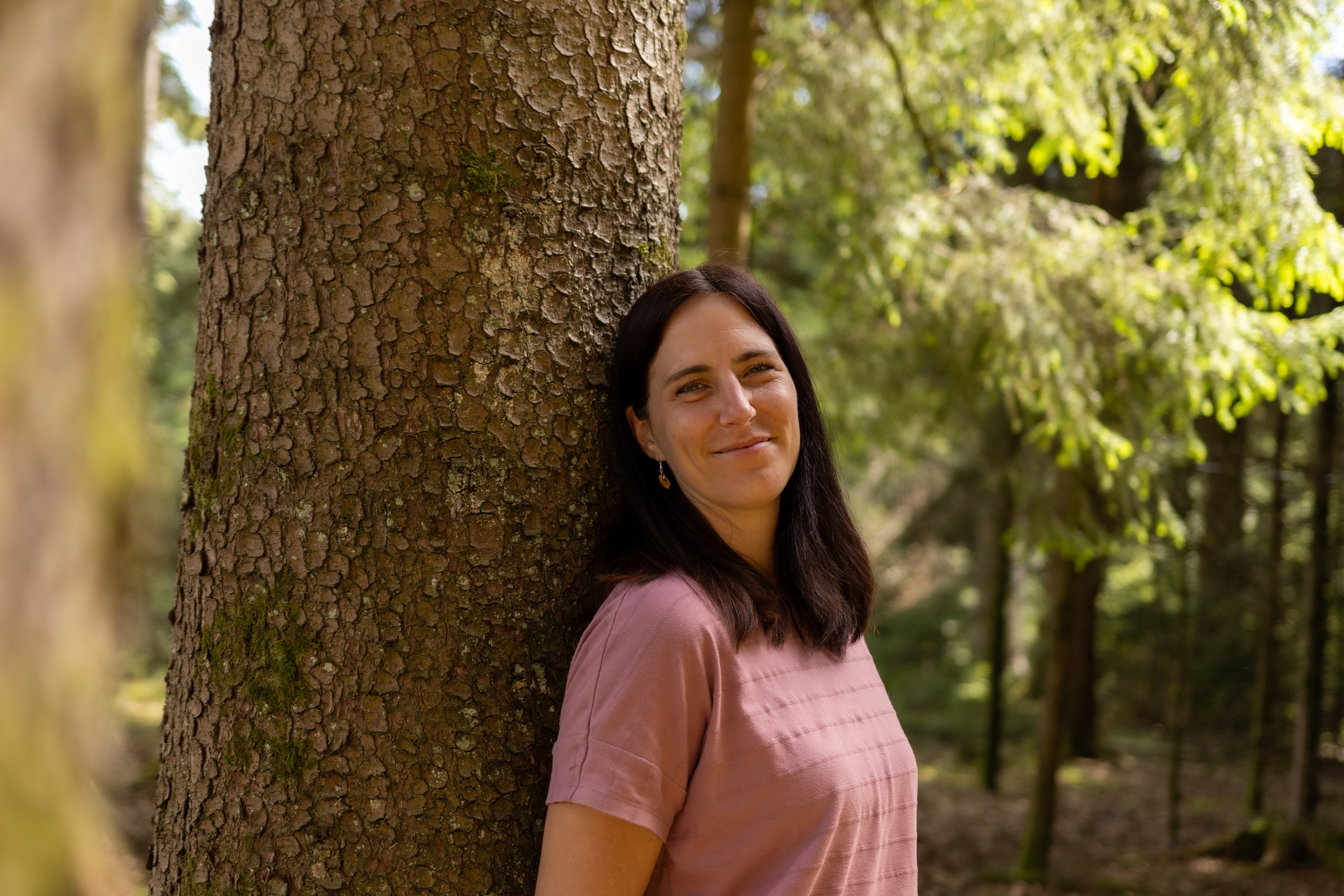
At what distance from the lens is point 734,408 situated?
1924 millimetres

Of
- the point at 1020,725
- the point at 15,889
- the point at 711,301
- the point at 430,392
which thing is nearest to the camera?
the point at 15,889

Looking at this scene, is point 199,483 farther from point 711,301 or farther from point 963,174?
point 963,174

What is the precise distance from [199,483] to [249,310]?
33 centimetres

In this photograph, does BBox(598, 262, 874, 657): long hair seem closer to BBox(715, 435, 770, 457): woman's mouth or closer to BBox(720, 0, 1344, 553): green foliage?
BBox(715, 435, 770, 457): woman's mouth

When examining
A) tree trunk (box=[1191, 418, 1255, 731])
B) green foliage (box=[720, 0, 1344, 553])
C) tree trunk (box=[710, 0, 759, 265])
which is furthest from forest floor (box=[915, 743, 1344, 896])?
tree trunk (box=[710, 0, 759, 265])

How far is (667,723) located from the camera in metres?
1.58

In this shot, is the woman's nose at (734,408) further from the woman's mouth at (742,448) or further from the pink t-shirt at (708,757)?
the pink t-shirt at (708,757)

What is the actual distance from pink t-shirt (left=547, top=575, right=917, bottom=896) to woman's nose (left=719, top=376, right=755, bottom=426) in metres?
0.36

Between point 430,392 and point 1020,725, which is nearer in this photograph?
point 430,392

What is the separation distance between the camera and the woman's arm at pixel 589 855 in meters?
1.51

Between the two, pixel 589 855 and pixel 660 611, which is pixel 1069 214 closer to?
pixel 660 611

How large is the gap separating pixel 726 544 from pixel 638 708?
49 centimetres

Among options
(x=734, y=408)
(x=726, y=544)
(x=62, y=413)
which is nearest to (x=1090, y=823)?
(x=726, y=544)

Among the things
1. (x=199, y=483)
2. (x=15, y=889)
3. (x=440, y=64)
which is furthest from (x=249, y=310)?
(x=15, y=889)
